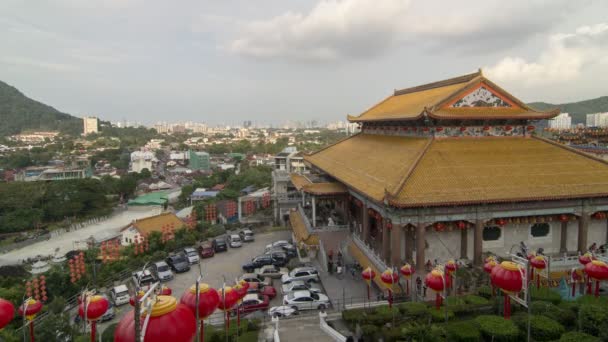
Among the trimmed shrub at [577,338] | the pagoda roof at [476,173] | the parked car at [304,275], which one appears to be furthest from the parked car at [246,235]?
the trimmed shrub at [577,338]

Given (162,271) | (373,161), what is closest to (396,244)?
(373,161)

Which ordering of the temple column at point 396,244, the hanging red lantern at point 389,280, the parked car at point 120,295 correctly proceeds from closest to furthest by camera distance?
the hanging red lantern at point 389,280 → the temple column at point 396,244 → the parked car at point 120,295

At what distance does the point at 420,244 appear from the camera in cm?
2016

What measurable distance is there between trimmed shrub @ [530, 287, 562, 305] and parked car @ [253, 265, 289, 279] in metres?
15.6

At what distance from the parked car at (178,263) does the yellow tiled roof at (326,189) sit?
1178 cm

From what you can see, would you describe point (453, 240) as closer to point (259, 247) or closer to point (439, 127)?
point (439, 127)

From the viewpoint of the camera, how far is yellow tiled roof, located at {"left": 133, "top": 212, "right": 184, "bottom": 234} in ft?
135

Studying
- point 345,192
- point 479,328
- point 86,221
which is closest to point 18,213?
point 86,221

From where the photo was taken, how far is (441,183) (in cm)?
2044

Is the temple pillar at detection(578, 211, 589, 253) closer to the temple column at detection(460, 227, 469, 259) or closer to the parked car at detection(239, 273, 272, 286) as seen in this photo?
the temple column at detection(460, 227, 469, 259)

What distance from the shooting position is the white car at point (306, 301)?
2133cm

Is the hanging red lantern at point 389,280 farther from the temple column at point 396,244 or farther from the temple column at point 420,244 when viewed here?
the temple column at point 420,244

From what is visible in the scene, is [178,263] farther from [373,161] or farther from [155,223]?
[373,161]

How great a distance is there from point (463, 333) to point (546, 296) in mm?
5540
